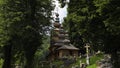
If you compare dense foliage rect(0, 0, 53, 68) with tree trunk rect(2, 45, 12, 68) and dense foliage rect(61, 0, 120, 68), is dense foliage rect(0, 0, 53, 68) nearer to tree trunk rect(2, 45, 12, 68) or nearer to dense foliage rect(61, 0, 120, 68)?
tree trunk rect(2, 45, 12, 68)

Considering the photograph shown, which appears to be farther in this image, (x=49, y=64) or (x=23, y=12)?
(x=49, y=64)

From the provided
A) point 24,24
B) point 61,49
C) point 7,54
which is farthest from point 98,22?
point 61,49

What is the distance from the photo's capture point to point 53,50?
95.2m

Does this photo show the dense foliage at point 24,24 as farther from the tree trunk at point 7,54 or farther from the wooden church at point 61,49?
the wooden church at point 61,49

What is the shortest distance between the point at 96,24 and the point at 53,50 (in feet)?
202

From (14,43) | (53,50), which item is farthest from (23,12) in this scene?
(53,50)

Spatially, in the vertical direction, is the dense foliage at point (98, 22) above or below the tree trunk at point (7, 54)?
above

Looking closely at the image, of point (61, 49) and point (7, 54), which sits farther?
point (61, 49)

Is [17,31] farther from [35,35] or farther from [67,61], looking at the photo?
[67,61]

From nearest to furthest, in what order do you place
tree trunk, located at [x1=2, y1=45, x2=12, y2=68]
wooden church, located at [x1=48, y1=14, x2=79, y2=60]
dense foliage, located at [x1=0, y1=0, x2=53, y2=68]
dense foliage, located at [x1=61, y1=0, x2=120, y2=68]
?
dense foliage, located at [x1=61, y1=0, x2=120, y2=68]
dense foliage, located at [x1=0, y1=0, x2=53, y2=68]
tree trunk, located at [x1=2, y1=45, x2=12, y2=68]
wooden church, located at [x1=48, y1=14, x2=79, y2=60]

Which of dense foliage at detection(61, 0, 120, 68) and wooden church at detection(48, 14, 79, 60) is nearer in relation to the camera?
dense foliage at detection(61, 0, 120, 68)

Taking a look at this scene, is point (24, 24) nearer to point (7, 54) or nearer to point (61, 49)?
point (7, 54)

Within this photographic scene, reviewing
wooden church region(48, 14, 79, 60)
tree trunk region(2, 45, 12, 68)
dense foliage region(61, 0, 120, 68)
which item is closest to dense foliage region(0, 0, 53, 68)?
tree trunk region(2, 45, 12, 68)

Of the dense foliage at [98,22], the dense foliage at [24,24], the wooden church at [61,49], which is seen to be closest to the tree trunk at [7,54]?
the dense foliage at [24,24]
